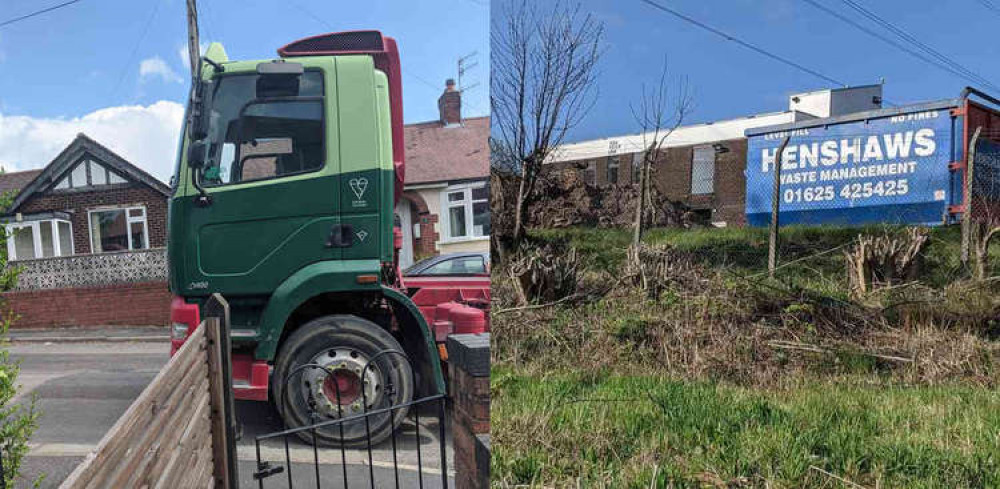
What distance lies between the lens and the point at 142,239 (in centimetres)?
125

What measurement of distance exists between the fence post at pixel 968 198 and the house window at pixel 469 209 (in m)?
0.86

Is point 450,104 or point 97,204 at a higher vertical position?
point 450,104

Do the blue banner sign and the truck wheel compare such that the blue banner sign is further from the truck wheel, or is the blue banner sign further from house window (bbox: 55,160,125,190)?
house window (bbox: 55,160,125,190)

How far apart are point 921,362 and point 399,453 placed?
1.07 meters

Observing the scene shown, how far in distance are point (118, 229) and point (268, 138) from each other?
41 cm

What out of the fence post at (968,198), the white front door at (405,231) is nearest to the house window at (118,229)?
the white front door at (405,231)

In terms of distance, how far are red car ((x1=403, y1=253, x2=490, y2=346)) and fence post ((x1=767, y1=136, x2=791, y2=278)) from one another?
21.8 inches

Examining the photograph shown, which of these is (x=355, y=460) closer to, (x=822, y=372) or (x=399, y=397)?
(x=399, y=397)

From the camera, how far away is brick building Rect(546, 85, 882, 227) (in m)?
1.09

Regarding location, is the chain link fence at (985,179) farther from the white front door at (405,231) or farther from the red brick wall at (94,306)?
the red brick wall at (94,306)

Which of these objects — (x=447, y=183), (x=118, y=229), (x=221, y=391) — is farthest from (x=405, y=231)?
(x=118, y=229)

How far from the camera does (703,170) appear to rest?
1108mm

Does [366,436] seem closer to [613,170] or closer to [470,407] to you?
[470,407]

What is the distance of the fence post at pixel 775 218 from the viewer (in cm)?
112
